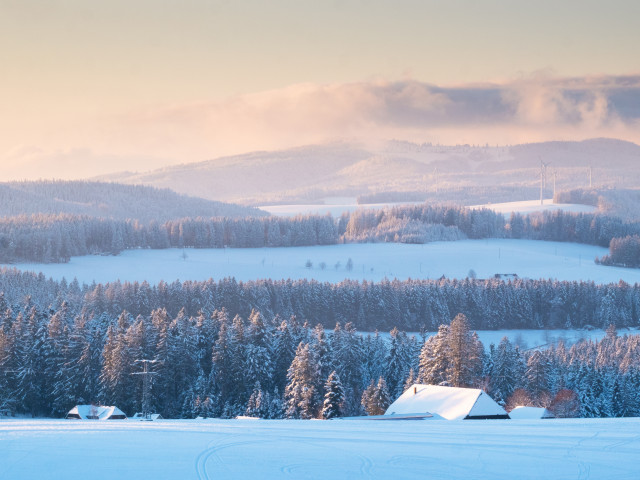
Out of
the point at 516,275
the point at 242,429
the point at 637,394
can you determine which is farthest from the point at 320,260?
the point at 242,429

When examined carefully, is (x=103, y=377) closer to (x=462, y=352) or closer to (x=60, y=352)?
(x=60, y=352)

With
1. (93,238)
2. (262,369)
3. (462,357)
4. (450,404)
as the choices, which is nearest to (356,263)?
(93,238)

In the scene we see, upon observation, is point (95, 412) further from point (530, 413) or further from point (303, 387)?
point (530, 413)

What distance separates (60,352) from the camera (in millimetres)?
70562

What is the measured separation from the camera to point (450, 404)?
5559 cm

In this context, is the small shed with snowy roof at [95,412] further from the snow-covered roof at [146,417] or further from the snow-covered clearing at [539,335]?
the snow-covered clearing at [539,335]

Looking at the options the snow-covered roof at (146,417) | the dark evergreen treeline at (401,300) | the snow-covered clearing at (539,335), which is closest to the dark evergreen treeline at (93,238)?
the dark evergreen treeline at (401,300)

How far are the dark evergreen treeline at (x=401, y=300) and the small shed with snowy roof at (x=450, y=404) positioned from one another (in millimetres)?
56684

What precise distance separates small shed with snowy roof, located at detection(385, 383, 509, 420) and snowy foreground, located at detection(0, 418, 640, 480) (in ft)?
58.6

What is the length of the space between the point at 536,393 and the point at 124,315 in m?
33.4

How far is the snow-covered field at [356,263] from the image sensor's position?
487ft

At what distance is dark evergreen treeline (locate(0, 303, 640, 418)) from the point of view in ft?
219

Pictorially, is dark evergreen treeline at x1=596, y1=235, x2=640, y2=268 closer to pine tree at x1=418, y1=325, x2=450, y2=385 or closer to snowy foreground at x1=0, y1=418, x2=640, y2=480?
→ pine tree at x1=418, y1=325, x2=450, y2=385

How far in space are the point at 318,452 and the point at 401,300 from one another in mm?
96408
